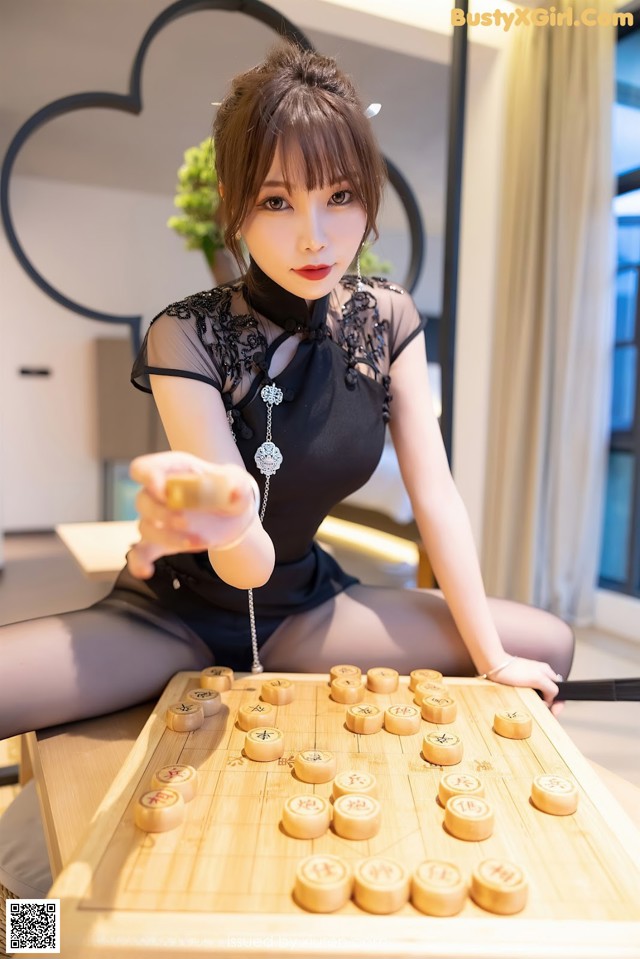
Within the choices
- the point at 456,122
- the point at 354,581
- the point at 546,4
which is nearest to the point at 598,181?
the point at 546,4

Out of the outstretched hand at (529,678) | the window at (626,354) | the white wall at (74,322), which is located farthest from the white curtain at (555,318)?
the outstretched hand at (529,678)

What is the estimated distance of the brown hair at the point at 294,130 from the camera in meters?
0.83

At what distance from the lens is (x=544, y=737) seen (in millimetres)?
801

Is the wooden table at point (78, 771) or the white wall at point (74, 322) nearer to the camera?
the wooden table at point (78, 771)

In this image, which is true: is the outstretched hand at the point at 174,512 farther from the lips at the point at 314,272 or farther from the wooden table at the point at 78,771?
the lips at the point at 314,272

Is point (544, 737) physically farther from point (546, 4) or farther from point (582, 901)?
point (546, 4)

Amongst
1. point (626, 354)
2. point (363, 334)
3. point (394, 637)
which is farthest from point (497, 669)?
point (626, 354)

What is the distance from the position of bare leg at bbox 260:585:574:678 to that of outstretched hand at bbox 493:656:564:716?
98 mm

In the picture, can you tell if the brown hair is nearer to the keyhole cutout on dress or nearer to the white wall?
the keyhole cutout on dress

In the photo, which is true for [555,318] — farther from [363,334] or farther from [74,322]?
[363,334]

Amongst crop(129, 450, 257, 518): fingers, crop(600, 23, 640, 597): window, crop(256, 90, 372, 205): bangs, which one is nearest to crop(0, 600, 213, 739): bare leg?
crop(129, 450, 257, 518): fingers

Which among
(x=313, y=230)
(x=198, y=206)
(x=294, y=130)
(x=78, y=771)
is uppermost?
(x=198, y=206)

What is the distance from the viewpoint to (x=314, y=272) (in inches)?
35.5

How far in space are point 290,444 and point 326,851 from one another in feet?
1.79
